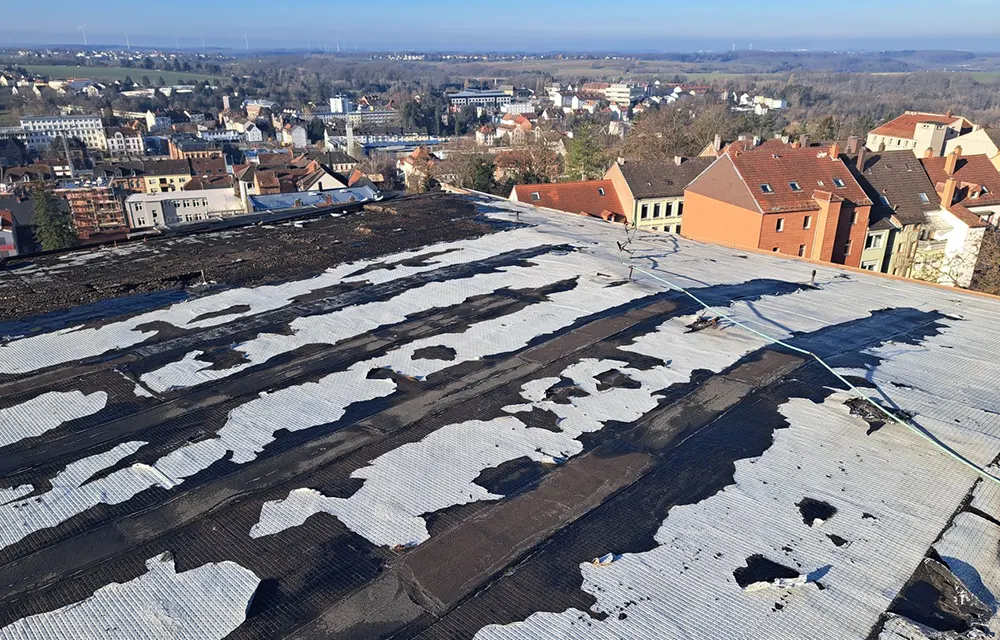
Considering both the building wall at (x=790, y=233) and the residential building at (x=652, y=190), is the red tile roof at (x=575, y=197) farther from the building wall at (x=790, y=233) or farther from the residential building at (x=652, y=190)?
the building wall at (x=790, y=233)

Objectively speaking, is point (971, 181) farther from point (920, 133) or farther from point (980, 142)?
point (920, 133)

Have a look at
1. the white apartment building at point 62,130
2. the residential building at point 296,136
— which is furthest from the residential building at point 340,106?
the white apartment building at point 62,130

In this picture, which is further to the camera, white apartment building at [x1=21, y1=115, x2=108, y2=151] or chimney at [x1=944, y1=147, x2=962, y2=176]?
white apartment building at [x1=21, y1=115, x2=108, y2=151]

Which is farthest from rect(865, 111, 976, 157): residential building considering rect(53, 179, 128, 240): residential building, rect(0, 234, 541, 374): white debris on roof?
rect(53, 179, 128, 240): residential building

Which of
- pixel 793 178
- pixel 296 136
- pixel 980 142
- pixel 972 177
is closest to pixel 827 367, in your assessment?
pixel 793 178

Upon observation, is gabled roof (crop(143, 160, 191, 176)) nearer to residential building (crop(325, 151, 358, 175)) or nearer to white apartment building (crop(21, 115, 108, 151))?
residential building (crop(325, 151, 358, 175))
